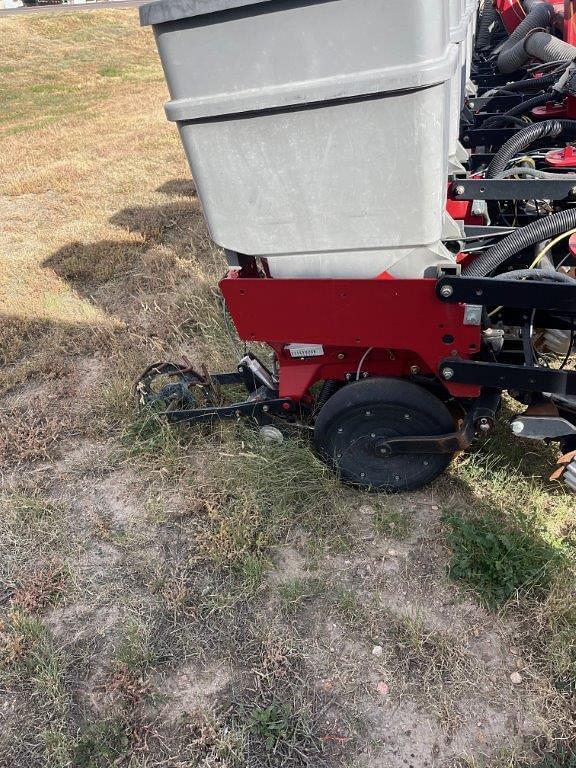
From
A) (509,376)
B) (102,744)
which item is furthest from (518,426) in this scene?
(102,744)

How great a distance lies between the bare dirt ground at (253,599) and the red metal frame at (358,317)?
64 centimetres

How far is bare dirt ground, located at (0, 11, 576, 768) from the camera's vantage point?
1919 mm

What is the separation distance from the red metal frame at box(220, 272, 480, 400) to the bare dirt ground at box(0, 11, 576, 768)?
0.64 m

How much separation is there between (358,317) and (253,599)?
1.16 metres

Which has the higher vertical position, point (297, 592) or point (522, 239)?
point (522, 239)

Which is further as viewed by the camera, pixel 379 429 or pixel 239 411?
pixel 239 411

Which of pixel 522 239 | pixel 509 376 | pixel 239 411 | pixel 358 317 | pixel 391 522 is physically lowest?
pixel 391 522

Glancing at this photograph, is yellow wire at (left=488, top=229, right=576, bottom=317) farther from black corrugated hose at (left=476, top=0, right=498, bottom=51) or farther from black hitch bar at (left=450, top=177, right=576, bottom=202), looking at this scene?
black corrugated hose at (left=476, top=0, right=498, bottom=51)

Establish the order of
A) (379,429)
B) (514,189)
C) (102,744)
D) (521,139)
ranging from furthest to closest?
(521,139) → (514,189) → (379,429) → (102,744)

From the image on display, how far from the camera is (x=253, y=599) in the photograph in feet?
7.69

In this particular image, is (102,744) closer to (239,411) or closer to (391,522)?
(391,522)

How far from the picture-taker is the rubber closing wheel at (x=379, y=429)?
2.41m

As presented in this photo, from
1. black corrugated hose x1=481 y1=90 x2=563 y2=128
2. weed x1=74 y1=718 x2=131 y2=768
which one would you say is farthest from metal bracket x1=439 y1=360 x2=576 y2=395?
black corrugated hose x1=481 y1=90 x2=563 y2=128

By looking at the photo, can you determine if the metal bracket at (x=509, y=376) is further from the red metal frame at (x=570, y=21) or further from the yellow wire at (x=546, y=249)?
the red metal frame at (x=570, y=21)
